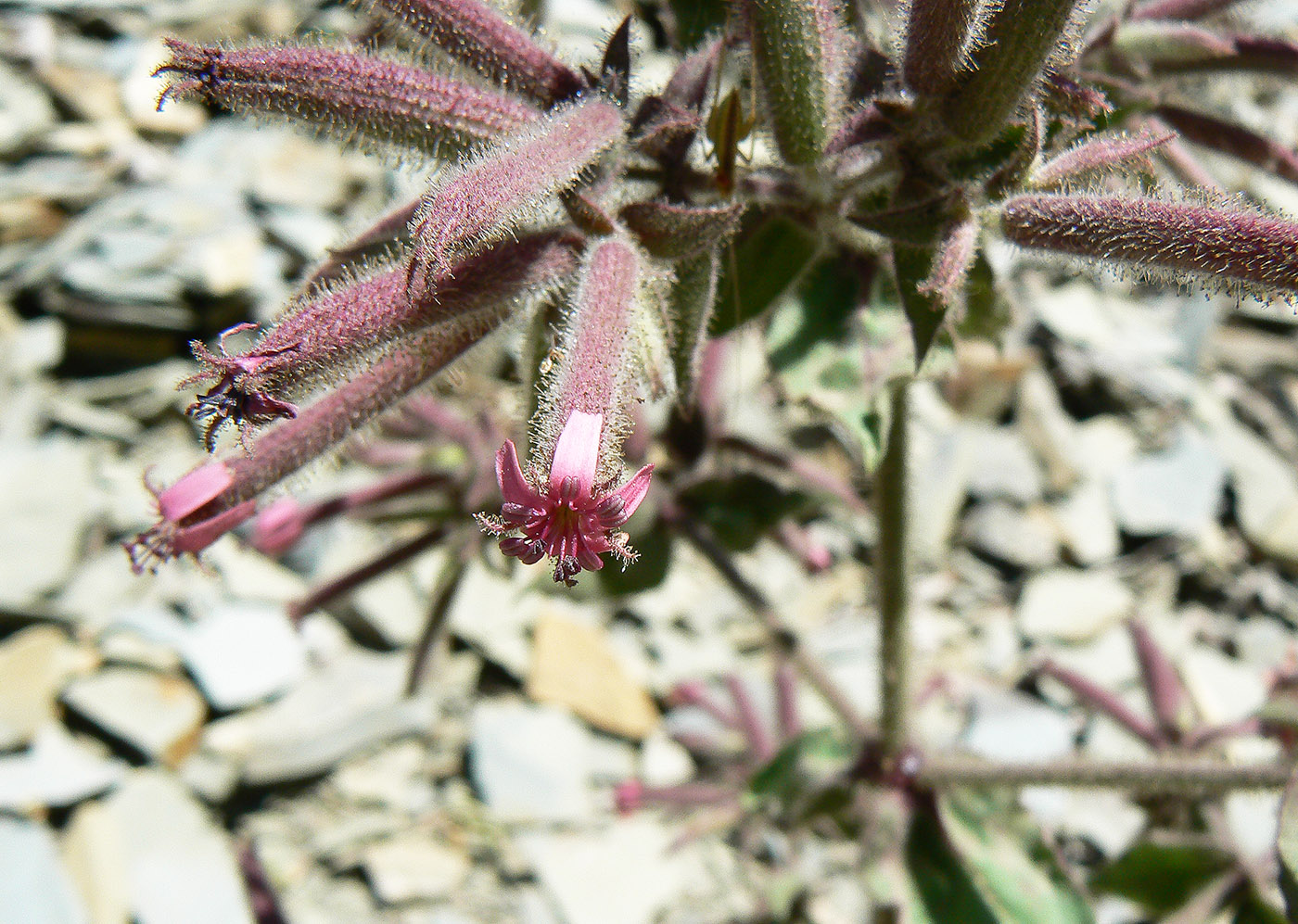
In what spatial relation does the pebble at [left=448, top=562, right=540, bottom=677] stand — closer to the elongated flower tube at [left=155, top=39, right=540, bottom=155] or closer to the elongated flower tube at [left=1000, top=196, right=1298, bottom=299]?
the elongated flower tube at [left=155, top=39, right=540, bottom=155]

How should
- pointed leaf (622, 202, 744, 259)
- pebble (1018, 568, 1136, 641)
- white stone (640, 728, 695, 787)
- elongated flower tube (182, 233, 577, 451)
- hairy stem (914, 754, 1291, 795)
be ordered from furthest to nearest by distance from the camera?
pebble (1018, 568, 1136, 641) → white stone (640, 728, 695, 787) → hairy stem (914, 754, 1291, 795) → pointed leaf (622, 202, 744, 259) → elongated flower tube (182, 233, 577, 451)

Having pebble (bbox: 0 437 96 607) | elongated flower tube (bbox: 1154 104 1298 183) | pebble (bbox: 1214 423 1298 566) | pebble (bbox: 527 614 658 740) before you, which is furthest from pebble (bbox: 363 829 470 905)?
pebble (bbox: 1214 423 1298 566)

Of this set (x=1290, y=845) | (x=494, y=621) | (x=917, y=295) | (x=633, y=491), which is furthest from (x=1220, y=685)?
(x=633, y=491)

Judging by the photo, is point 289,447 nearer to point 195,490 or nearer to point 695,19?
point 195,490

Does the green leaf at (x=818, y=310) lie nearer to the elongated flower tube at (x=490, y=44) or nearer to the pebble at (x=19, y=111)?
the elongated flower tube at (x=490, y=44)

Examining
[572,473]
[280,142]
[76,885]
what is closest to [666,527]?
[572,473]

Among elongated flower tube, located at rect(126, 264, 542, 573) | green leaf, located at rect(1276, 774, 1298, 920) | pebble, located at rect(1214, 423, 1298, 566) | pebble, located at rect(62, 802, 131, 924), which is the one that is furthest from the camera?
pebble, located at rect(1214, 423, 1298, 566)

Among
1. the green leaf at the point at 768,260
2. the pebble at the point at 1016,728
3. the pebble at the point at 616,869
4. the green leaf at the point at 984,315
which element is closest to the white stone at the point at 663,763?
the pebble at the point at 616,869
